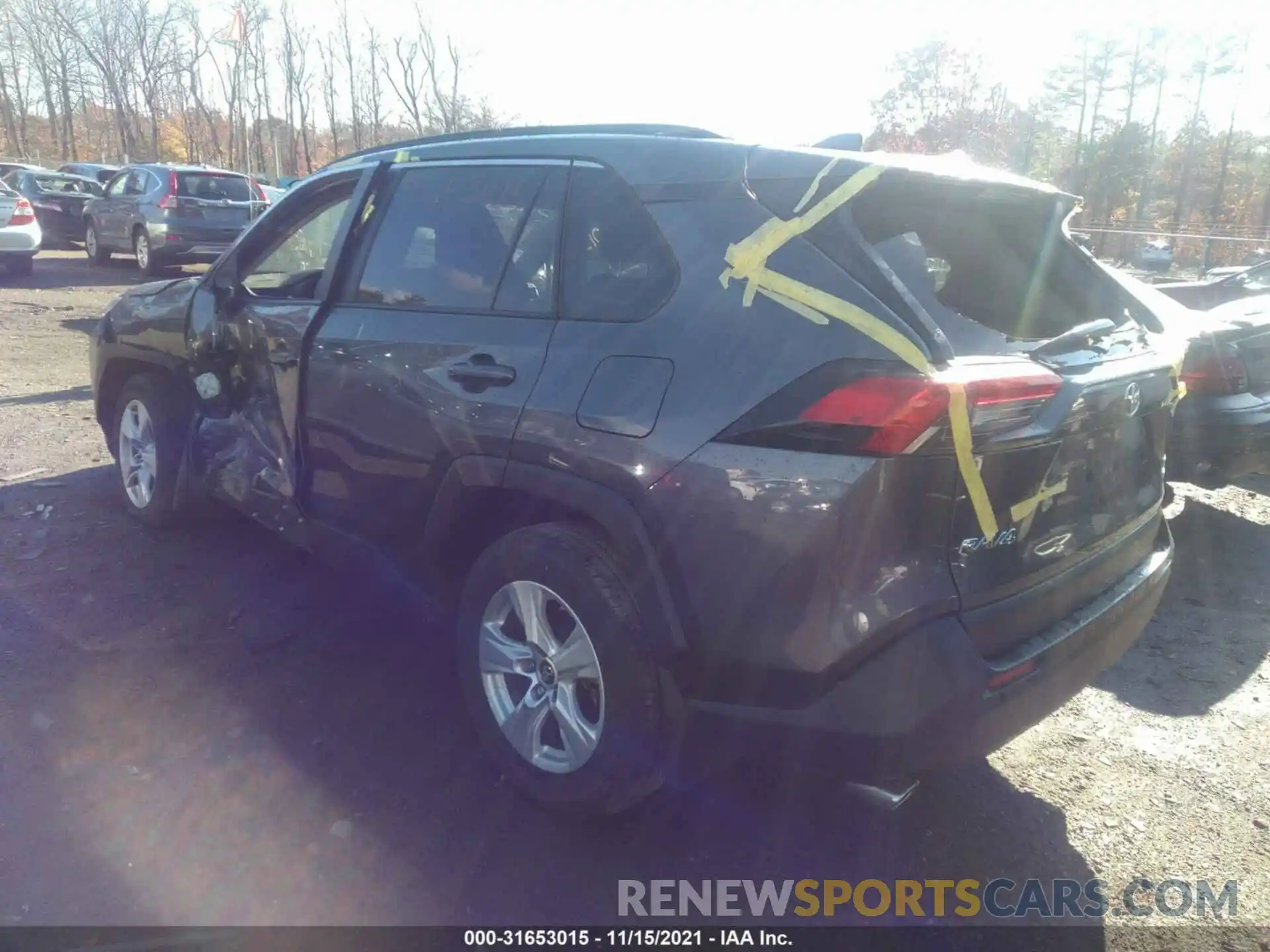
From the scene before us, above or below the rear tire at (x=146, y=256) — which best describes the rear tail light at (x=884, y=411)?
above

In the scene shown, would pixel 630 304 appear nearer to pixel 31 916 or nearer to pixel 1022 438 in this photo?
pixel 1022 438

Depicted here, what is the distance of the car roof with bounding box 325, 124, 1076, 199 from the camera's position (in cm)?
255

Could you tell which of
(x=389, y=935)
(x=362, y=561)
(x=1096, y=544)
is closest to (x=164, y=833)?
(x=389, y=935)

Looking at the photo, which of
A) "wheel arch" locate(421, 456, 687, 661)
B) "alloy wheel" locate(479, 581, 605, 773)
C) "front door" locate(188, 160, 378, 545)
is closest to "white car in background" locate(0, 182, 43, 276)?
"front door" locate(188, 160, 378, 545)

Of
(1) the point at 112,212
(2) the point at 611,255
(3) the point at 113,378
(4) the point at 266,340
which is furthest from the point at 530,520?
(1) the point at 112,212

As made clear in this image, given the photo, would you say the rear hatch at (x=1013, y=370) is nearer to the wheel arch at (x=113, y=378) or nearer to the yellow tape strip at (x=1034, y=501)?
the yellow tape strip at (x=1034, y=501)

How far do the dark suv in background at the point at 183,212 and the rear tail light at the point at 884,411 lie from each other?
1494 centimetres

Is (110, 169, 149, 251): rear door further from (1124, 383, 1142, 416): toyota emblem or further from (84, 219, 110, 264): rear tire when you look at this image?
(1124, 383, 1142, 416): toyota emblem

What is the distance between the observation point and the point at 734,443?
225 cm

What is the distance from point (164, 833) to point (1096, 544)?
8.80 feet

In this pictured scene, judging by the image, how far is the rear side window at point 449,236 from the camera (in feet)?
10.1

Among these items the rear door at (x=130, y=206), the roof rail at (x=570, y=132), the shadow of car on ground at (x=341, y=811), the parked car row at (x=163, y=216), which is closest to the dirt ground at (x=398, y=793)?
the shadow of car on ground at (x=341, y=811)

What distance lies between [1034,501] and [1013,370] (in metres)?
0.35

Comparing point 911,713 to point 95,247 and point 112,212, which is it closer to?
point 112,212
